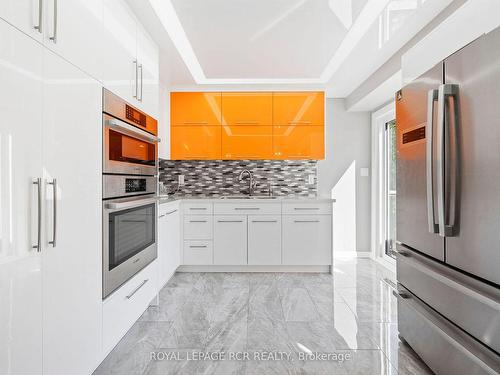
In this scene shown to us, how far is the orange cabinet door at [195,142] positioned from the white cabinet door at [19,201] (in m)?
3.17

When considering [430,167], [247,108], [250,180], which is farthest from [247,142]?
[430,167]

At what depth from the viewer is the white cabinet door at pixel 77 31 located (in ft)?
4.50

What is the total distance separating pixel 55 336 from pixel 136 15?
220cm

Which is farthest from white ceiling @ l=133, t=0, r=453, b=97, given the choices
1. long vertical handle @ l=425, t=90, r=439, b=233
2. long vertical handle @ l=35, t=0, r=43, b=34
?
long vertical handle @ l=35, t=0, r=43, b=34

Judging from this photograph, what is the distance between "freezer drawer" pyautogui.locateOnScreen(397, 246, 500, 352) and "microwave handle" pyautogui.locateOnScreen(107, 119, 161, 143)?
195 centimetres

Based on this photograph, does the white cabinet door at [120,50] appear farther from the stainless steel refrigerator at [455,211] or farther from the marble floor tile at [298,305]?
the marble floor tile at [298,305]

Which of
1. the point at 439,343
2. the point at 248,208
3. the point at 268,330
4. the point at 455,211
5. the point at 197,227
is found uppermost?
the point at 455,211

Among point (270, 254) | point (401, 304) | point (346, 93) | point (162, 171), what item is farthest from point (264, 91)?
point (401, 304)

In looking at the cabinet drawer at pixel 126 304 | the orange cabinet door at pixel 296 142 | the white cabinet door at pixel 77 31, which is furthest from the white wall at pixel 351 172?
the white cabinet door at pixel 77 31

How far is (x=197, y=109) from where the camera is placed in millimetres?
4453

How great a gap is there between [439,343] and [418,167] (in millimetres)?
970

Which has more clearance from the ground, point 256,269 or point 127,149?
point 127,149

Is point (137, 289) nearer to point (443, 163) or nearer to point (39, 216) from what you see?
point (39, 216)

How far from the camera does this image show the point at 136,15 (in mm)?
2523
